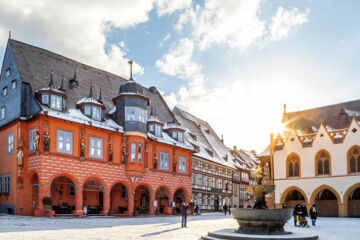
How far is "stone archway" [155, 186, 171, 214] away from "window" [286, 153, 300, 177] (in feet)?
43.6

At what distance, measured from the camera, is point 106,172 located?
1351 inches

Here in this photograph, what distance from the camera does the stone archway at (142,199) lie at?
40.6 metres

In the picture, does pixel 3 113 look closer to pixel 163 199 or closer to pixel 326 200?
pixel 163 199

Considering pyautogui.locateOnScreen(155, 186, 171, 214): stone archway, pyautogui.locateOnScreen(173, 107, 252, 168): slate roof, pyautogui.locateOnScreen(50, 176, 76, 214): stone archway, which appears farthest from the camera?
pyautogui.locateOnScreen(173, 107, 252, 168): slate roof

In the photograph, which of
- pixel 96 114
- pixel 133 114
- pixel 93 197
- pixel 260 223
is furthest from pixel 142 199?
pixel 260 223

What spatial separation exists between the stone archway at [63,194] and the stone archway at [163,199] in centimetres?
999

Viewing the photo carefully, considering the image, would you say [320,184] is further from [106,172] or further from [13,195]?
[13,195]

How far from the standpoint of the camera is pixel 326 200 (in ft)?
138

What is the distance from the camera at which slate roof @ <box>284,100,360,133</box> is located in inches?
1777

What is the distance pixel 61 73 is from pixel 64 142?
7.98m

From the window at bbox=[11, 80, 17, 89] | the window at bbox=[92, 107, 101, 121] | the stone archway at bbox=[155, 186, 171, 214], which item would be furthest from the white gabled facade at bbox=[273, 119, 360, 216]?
the window at bbox=[11, 80, 17, 89]

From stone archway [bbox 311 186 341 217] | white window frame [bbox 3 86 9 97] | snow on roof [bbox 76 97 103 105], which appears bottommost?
stone archway [bbox 311 186 341 217]

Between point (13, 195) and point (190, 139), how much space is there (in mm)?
25249

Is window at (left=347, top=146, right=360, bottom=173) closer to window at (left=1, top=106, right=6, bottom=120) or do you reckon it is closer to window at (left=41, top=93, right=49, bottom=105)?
window at (left=41, top=93, right=49, bottom=105)
